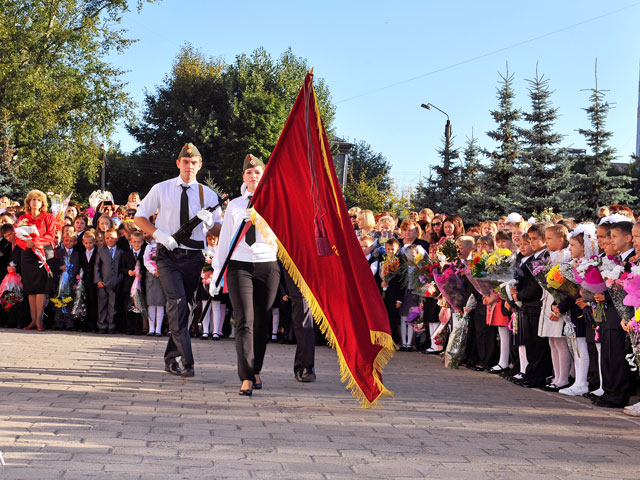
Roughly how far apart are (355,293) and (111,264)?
8.92 metres

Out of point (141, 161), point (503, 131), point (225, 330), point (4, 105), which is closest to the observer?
point (225, 330)

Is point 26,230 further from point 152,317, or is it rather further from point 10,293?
point 152,317

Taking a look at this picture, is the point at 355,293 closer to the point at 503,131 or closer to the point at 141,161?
the point at 503,131

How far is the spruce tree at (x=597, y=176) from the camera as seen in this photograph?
91.4 feet

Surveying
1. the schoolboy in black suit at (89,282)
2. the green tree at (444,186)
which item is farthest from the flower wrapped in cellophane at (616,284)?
the green tree at (444,186)

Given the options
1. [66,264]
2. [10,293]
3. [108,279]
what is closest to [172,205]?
[108,279]

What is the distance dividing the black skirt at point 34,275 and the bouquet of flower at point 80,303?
0.51 m

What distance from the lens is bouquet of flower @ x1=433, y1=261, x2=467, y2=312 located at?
37.8 ft

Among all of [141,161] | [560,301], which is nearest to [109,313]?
[560,301]

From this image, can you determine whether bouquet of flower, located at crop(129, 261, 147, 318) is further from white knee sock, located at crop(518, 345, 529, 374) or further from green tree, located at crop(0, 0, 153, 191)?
green tree, located at crop(0, 0, 153, 191)

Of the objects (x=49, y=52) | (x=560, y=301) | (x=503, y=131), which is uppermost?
(x=49, y=52)

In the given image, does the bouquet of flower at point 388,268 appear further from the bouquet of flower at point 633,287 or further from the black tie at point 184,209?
the bouquet of flower at point 633,287

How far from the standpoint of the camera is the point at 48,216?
50.1ft

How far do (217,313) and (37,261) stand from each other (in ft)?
11.5
